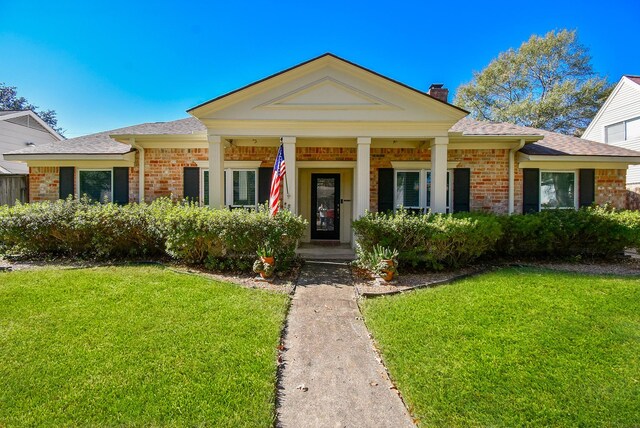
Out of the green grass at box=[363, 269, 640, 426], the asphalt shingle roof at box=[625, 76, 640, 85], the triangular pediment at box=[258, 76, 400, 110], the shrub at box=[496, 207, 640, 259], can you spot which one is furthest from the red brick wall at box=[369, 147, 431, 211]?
the asphalt shingle roof at box=[625, 76, 640, 85]

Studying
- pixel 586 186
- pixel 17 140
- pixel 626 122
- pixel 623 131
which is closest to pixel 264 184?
pixel 586 186

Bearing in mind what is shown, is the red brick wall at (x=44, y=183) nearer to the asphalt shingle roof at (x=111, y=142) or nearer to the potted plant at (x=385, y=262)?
the asphalt shingle roof at (x=111, y=142)

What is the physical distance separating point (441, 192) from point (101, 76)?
15.1 meters

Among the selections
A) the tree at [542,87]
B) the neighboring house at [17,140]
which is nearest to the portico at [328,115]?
the neighboring house at [17,140]

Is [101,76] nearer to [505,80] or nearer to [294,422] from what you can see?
[294,422]

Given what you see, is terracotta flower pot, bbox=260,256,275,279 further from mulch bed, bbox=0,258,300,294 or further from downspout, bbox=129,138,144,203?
downspout, bbox=129,138,144,203

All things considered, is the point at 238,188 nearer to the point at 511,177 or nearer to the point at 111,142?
the point at 111,142

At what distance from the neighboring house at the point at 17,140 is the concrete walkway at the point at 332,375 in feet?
55.1

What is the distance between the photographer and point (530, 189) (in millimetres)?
9625

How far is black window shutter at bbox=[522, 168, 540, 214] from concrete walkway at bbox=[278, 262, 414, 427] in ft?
24.2

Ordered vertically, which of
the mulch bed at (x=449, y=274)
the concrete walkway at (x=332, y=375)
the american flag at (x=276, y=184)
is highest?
the american flag at (x=276, y=184)

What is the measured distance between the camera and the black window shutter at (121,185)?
9.77 meters

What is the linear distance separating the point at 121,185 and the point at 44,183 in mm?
2396

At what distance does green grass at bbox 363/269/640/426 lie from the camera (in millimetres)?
2717
